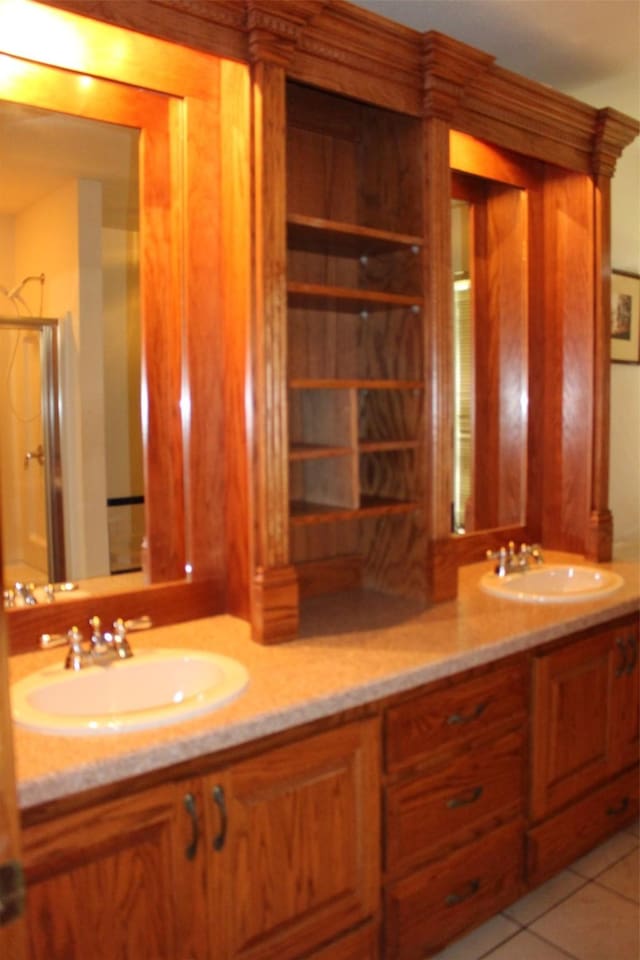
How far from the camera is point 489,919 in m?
2.03

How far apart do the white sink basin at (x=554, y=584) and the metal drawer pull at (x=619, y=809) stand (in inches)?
25.9

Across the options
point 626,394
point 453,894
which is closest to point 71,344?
point 453,894

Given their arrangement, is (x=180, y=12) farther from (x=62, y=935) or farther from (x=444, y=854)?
(x=444, y=854)

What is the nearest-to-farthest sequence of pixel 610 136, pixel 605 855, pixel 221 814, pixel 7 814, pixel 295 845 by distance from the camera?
pixel 7 814, pixel 221 814, pixel 295 845, pixel 605 855, pixel 610 136

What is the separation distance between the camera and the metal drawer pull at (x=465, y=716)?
1845mm

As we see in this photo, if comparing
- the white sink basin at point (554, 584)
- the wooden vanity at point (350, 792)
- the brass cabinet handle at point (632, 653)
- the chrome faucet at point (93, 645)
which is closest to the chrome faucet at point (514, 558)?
the white sink basin at point (554, 584)

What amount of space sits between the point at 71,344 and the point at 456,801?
1405 mm

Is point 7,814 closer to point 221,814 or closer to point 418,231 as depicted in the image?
point 221,814

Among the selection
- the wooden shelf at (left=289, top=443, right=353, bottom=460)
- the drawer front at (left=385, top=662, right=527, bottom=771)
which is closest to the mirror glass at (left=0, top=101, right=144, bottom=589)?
the wooden shelf at (left=289, top=443, right=353, bottom=460)

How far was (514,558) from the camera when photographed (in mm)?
2523

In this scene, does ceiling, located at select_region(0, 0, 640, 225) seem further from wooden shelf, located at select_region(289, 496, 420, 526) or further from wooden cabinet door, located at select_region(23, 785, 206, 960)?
wooden cabinet door, located at select_region(23, 785, 206, 960)

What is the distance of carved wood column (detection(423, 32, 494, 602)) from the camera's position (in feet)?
6.93

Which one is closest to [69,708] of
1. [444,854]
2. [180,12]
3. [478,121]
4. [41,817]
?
[41,817]

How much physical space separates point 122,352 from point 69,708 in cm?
83
